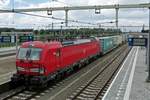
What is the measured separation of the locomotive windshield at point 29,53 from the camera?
66.5ft

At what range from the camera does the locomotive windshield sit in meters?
20.3

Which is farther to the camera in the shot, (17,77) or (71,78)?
(71,78)

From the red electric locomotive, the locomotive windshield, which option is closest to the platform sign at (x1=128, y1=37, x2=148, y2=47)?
the red electric locomotive

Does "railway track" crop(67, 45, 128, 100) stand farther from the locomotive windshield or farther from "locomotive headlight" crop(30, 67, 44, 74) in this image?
the locomotive windshield

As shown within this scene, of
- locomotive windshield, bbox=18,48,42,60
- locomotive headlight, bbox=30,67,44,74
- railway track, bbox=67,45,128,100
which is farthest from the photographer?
locomotive windshield, bbox=18,48,42,60

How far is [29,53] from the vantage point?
67.5 feet

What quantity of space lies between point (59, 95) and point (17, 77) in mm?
2753

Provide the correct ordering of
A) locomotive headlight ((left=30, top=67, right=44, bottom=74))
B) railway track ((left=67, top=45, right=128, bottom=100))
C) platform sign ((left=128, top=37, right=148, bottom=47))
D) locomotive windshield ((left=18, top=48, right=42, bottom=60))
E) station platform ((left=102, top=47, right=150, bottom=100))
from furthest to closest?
platform sign ((left=128, top=37, right=148, bottom=47))
locomotive windshield ((left=18, top=48, right=42, bottom=60))
locomotive headlight ((left=30, top=67, right=44, bottom=74))
railway track ((left=67, top=45, right=128, bottom=100))
station platform ((left=102, top=47, right=150, bottom=100))

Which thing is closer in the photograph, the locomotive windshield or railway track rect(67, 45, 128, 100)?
railway track rect(67, 45, 128, 100)

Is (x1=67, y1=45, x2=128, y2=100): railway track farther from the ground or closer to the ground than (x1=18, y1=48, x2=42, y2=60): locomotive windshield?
closer to the ground

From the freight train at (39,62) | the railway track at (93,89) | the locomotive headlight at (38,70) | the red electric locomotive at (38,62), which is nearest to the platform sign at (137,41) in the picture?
the railway track at (93,89)

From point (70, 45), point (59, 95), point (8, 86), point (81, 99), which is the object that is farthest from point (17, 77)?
point (70, 45)

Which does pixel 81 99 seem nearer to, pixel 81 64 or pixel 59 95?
pixel 59 95

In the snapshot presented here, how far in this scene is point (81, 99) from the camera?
18.3 m
